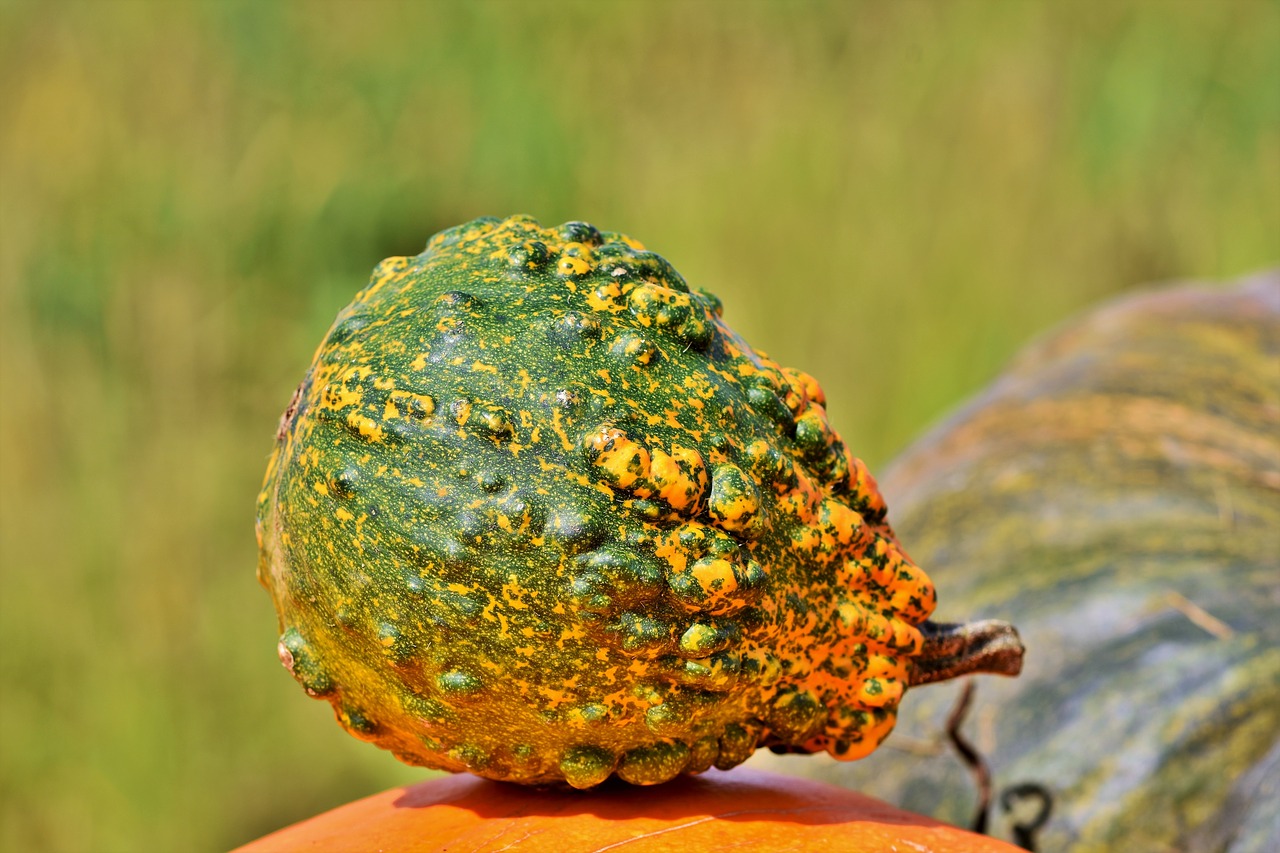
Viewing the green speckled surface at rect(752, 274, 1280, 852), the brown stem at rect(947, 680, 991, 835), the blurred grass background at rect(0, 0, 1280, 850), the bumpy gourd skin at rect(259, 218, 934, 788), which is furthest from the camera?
the blurred grass background at rect(0, 0, 1280, 850)

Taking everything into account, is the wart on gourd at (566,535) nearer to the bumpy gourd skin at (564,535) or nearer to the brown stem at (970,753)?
the bumpy gourd skin at (564,535)

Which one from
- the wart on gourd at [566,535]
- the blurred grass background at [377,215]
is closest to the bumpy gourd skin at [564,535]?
the wart on gourd at [566,535]

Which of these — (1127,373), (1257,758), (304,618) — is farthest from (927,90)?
(304,618)

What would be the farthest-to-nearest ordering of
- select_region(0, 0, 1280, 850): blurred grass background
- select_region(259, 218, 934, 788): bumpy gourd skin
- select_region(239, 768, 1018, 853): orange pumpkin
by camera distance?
select_region(0, 0, 1280, 850): blurred grass background → select_region(239, 768, 1018, 853): orange pumpkin → select_region(259, 218, 934, 788): bumpy gourd skin

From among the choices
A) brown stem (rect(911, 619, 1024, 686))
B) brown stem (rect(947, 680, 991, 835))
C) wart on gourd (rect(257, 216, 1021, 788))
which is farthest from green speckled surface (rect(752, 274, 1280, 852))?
wart on gourd (rect(257, 216, 1021, 788))

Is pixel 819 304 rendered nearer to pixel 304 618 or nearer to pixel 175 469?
pixel 175 469

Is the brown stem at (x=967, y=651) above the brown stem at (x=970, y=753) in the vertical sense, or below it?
above

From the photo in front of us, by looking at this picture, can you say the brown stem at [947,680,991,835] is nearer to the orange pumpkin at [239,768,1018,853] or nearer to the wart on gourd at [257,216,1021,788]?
the orange pumpkin at [239,768,1018,853]
